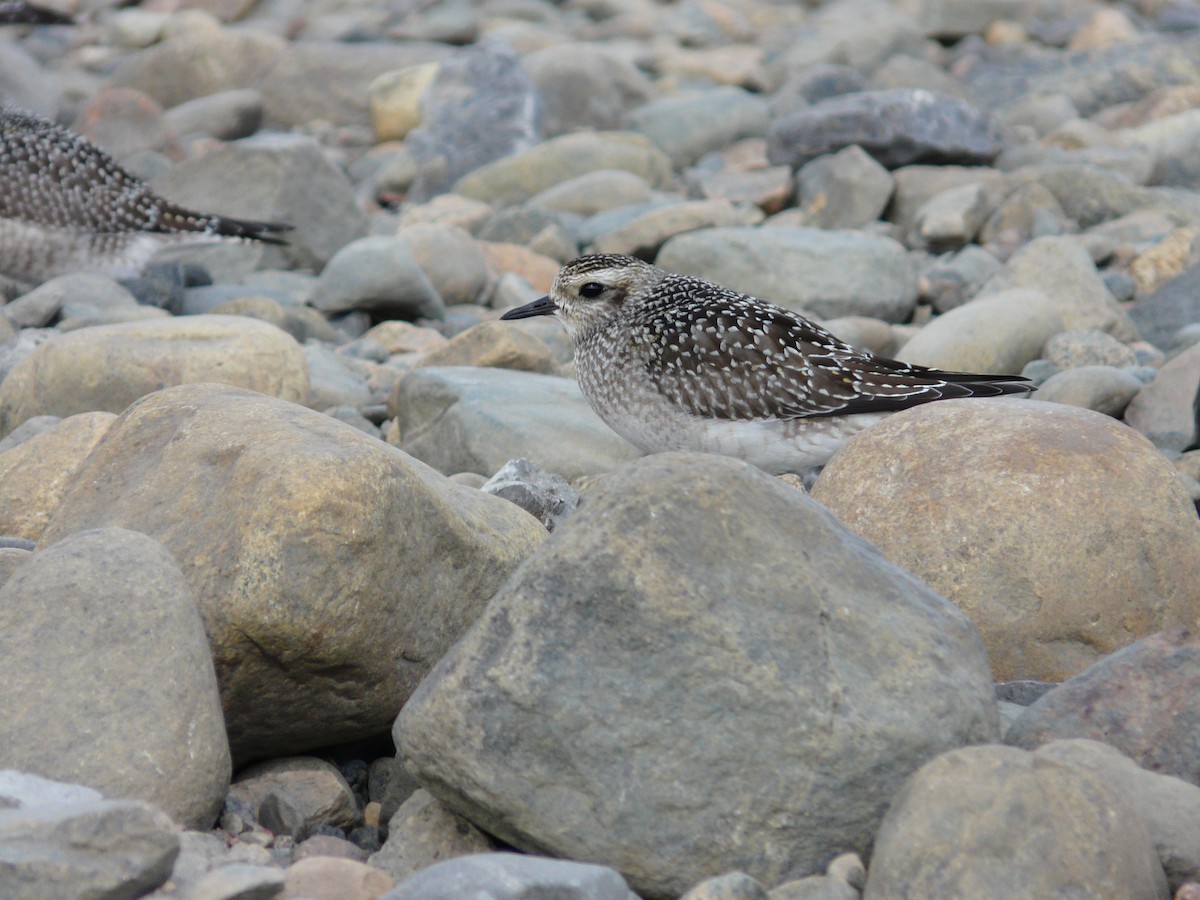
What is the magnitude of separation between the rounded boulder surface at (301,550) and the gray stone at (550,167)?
31.7 feet

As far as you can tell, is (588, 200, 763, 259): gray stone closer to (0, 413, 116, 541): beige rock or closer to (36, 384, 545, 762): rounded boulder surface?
(0, 413, 116, 541): beige rock

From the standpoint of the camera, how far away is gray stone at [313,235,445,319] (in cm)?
1006

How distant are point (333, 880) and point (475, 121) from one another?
12838mm

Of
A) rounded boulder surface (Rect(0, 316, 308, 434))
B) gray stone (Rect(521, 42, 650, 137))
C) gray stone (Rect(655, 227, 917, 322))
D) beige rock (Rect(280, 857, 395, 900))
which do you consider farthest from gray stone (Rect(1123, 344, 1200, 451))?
gray stone (Rect(521, 42, 650, 137))

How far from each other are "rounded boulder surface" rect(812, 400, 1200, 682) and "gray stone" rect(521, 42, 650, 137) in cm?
1188

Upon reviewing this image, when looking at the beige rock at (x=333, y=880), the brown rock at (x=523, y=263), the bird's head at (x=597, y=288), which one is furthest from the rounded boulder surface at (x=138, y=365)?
the brown rock at (x=523, y=263)

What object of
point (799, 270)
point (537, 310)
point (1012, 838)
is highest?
point (1012, 838)

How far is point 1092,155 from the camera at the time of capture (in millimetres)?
13258

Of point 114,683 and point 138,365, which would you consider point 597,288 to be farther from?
point 114,683

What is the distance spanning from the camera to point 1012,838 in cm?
310

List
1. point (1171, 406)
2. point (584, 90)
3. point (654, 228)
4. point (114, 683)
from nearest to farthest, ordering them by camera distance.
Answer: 1. point (114, 683)
2. point (1171, 406)
3. point (654, 228)
4. point (584, 90)

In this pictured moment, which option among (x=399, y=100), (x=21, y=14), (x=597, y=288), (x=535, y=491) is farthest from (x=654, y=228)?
(x=399, y=100)

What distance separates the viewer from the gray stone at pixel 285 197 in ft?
40.3

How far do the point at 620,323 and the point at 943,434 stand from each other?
2.12 meters
